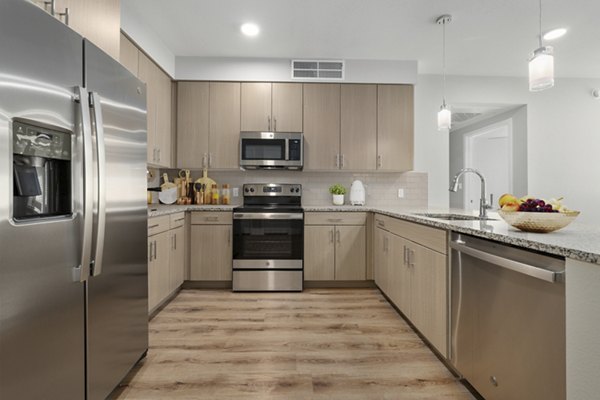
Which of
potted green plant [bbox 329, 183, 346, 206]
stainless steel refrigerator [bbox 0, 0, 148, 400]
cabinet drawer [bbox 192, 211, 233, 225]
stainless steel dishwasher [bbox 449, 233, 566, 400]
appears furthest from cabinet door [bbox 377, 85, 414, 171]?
stainless steel refrigerator [bbox 0, 0, 148, 400]

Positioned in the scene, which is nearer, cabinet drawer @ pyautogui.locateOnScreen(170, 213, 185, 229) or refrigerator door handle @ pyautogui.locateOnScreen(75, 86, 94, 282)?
refrigerator door handle @ pyautogui.locateOnScreen(75, 86, 94, 282)

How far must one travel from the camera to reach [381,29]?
3.15 meters

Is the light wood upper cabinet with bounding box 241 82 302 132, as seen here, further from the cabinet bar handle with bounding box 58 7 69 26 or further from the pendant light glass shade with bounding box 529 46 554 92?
the cabinet bar handle with bounding box 58 7 69 26

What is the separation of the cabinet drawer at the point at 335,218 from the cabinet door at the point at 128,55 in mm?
2172

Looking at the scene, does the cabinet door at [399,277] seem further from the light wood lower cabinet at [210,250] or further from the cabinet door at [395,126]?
the light wood lower cabinet at [210,250]

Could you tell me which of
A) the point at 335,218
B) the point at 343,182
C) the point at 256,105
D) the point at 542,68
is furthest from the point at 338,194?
the point at 542,68

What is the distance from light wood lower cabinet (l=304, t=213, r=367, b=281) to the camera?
12.0ft

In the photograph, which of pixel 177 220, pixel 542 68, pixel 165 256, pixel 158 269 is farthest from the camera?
pixel 177 220

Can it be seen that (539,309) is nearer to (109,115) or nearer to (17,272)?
(17,272)

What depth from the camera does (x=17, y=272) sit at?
1030 mm

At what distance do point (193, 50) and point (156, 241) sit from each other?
2.19 metres

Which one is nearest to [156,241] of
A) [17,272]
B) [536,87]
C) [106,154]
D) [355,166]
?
[106,154]

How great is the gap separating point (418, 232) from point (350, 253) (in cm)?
145

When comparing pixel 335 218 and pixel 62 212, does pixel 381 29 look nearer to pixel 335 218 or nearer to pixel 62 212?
pixel 335 218
